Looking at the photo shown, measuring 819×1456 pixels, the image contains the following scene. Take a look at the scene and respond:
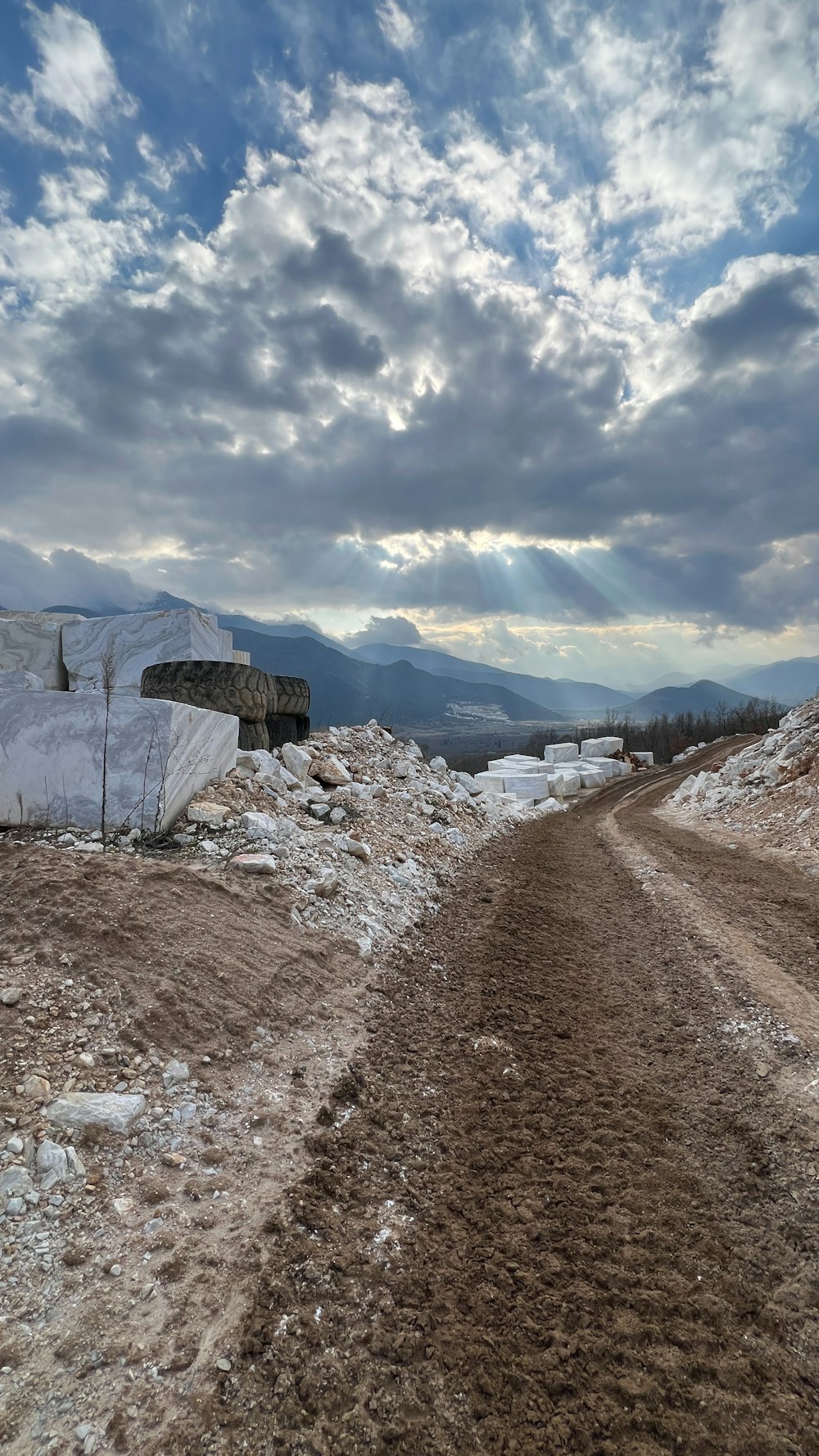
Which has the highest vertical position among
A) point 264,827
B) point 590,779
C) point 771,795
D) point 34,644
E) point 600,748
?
point 34,644

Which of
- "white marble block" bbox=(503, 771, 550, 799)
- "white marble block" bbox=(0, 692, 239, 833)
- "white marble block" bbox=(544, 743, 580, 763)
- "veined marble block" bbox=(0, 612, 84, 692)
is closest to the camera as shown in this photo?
"white marble block" bbox=(0, 692, 239, 833)

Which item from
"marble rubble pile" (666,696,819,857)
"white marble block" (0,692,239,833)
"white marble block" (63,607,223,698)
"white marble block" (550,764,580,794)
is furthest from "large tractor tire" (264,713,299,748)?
"white marble block" (550,764,580,794)

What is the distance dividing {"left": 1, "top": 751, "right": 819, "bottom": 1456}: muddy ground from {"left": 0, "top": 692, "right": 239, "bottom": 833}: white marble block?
128 inches

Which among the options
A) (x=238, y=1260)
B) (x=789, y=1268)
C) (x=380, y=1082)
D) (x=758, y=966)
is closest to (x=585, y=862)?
(x=758, y=966)

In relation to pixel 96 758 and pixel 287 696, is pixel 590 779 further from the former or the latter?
pixel 96 758

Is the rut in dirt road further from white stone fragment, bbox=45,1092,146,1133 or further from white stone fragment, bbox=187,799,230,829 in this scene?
white stone fragment, bbox=187,799,230,829

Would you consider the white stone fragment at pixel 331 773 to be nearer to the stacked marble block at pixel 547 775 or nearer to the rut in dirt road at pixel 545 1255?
the rut in dirt road at pixel 545 1255

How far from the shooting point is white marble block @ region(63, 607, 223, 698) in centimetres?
1178

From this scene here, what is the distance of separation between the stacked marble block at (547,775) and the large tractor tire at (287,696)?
10222 mm

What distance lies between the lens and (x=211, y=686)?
9492 millimetres

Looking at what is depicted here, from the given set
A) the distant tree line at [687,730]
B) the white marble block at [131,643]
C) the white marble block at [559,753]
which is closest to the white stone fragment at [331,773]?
the white marble block at [131,643]

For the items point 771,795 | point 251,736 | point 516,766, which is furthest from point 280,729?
point 516,766

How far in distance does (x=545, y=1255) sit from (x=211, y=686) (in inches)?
329

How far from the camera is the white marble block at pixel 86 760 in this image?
20.3ft
